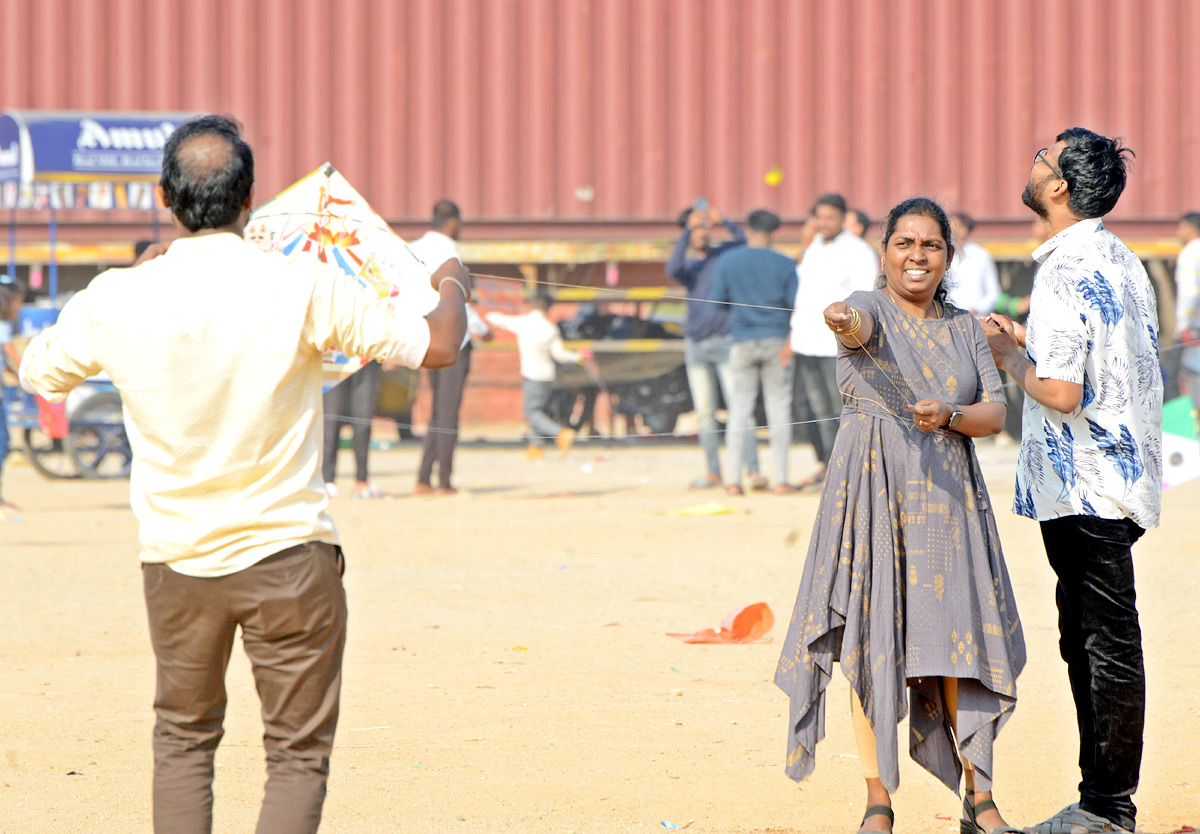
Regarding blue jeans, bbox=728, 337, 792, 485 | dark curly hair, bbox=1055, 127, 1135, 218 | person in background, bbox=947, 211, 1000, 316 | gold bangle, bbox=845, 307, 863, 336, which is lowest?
blue jeans, bbox=728, 337, 792, 485

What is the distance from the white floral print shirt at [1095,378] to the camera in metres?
3.15

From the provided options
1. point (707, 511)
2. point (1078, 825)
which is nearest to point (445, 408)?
point (707, 511)

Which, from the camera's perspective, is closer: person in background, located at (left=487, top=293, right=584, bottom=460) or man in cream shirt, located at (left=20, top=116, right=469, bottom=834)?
man in cream shirt, located at (left=20, top=116, right=469, bottom=834)

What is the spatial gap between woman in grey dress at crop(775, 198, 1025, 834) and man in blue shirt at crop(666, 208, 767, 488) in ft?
21.0

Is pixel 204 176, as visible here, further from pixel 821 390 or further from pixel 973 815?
pixel 821 390

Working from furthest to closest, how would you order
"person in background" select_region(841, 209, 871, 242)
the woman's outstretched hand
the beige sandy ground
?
"person in background" select_region(841, 209, 871, 242) < the beige sandy ground < the woman's outstretched hand

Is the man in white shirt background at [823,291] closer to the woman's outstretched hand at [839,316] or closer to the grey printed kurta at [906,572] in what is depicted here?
the grey printed kurta at [906,572]

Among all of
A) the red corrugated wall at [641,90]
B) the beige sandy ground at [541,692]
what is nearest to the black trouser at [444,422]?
the beige sandy ground at [541,692]

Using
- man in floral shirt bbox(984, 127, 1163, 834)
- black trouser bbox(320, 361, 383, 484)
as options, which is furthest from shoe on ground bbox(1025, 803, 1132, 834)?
black trouser bbox(320, 361, 383, 484)

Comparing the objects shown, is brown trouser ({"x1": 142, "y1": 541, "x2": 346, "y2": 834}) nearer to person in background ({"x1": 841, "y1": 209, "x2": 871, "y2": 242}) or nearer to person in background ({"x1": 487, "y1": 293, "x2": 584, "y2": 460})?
person in background ({"x1": 841, "y1": 209, "x2": 871, "y2": 242})

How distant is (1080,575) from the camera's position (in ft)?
10.6

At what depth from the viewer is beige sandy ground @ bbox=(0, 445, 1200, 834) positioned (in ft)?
11.6

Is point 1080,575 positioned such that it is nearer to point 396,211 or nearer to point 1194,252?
point 1194,252

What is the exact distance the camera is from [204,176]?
249 centimetres
